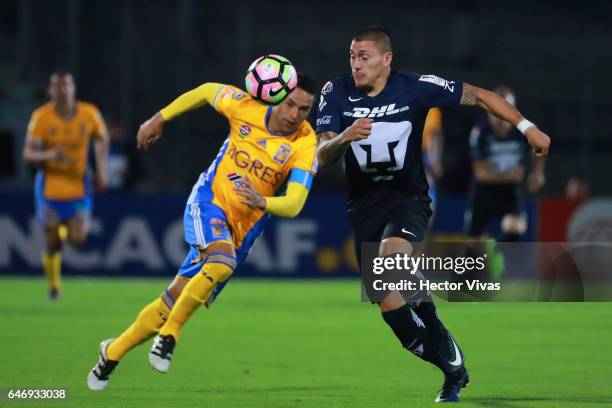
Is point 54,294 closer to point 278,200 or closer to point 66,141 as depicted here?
point 66,141

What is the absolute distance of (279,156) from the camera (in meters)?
8.27

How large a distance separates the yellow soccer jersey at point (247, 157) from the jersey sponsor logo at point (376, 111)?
0.53 m

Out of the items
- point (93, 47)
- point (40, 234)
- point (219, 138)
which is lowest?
point (40, 234)

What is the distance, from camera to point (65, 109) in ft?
50.3

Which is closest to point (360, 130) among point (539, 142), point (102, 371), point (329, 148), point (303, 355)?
point (329, 148)

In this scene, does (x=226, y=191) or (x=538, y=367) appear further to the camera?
(x=538, y=367)

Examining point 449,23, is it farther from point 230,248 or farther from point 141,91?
point 230,248

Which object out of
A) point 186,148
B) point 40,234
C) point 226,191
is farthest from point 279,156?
point 186,148

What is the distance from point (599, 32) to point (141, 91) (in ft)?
34.4

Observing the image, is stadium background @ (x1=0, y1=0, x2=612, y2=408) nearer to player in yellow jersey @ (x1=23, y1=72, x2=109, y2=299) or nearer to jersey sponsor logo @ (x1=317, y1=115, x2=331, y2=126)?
player in yellow jersey @ (x1=23, y1=72, x2=109, y2=299)

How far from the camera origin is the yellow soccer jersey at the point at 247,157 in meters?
8.21

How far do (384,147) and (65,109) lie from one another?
8.29m

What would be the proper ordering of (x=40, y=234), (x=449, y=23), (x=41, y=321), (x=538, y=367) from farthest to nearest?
(x=449, y=23) < (x=40, y=234) < (x=41, y=321) < (x=538, y=367)

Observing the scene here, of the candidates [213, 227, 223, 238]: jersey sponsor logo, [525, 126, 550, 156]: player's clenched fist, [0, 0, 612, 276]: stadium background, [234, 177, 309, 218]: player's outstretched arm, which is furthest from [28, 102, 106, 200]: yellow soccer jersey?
[525, 126, 550, 156]: player's clenched fist
